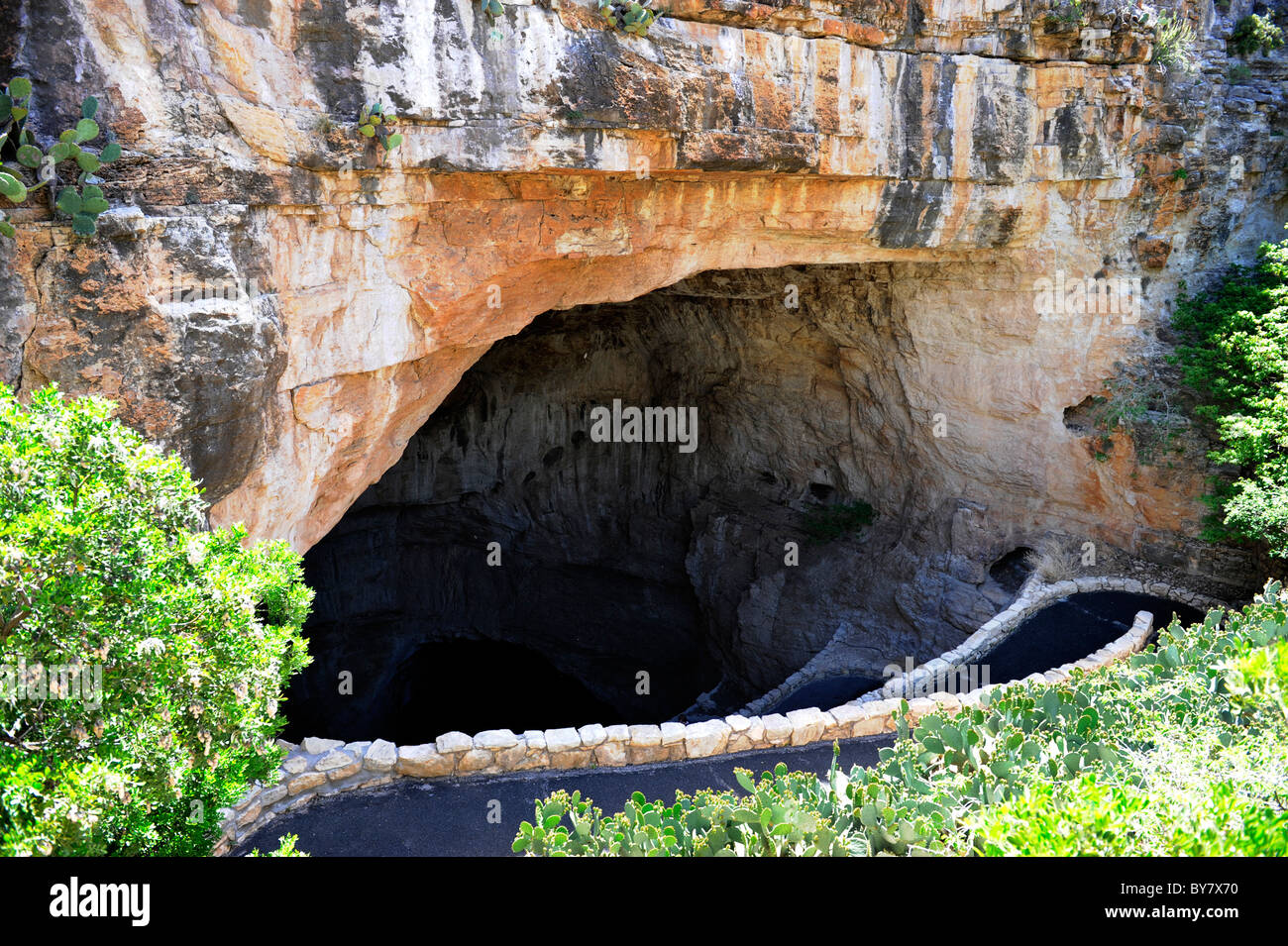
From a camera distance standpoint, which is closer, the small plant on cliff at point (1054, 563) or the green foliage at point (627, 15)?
the green foliage at point (627, 15)

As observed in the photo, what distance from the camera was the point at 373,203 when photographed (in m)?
8.79

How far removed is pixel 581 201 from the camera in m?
10.2

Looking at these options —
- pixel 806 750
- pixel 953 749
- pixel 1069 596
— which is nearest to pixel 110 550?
pixel 953 749

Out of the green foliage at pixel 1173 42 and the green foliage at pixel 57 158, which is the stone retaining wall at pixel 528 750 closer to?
the green foliage at pixel 57 158

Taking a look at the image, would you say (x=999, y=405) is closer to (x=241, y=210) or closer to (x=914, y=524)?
(x=914, y=524)

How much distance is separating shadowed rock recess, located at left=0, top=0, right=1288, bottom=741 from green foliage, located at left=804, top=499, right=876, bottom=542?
19 centimetres

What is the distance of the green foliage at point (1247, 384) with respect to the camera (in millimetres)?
11570

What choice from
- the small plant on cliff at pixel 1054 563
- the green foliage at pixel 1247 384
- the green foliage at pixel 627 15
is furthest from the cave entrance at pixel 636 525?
the green foliage at pixel 627 15

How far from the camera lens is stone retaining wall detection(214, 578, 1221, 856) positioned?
7785 mm

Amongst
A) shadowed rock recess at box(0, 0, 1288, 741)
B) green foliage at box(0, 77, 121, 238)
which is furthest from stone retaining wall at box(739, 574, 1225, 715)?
green foliage at box(0, 77, 121, 238)

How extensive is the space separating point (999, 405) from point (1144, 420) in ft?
6.98

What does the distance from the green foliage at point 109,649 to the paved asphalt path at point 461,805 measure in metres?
2.67

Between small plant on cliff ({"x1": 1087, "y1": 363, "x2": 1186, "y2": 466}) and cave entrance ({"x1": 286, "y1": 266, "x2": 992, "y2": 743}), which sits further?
cave entrance ({"x1": 286, "y1": 266, "x2": 992, "y2": 743})

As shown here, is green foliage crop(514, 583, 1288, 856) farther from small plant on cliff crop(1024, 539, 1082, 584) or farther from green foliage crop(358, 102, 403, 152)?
small plant on cliff crop(1024, 539, 1082, 584)
